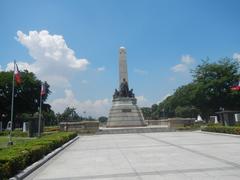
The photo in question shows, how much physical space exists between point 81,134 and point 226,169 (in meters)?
27.4

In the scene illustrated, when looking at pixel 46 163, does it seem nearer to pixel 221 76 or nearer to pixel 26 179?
pixel 26 179

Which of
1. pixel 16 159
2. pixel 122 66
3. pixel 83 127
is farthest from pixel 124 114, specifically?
pixel 16 159

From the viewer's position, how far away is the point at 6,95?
57062mm

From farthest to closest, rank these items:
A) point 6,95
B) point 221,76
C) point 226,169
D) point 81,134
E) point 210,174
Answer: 1. point 6,95
2. point 221,76
3. point 81,134
4. point 226,169
5. point 210,174

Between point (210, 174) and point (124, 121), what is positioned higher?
point (124, 121)

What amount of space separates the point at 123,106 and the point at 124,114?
1.34 meters

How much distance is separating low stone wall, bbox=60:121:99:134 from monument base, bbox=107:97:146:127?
6.55m

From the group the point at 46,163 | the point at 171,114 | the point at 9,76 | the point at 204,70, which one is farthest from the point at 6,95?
the point at 171,114

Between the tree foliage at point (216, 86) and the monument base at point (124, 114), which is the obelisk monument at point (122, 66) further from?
the tree foliage at point (216, 86)

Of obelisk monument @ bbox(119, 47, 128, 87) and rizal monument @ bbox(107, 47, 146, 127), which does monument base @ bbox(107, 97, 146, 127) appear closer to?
rizal monument @ bbox(107, 47, 146, 127)

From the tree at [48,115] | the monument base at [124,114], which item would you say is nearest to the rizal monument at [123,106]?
the monument base at [124,114]

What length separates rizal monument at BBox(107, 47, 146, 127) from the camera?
43000 mm

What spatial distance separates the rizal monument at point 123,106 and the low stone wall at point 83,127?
6.59 meters

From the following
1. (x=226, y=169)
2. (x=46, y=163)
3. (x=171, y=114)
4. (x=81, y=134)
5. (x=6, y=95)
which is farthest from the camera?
(x=171, y=114)
